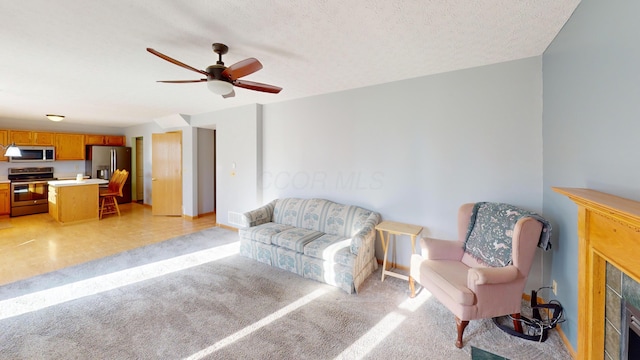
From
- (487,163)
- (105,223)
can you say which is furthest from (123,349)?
(105,223)

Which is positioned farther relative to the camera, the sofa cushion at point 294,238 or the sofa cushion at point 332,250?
the sofa cushion at point 294,238

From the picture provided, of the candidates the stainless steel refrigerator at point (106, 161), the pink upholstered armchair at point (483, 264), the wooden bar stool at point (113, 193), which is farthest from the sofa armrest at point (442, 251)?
the stainless steel refrigerator at point (106, 161)

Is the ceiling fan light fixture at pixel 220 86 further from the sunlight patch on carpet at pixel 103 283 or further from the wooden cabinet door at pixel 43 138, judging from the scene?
the wooden cabinet door at pixel 43 138

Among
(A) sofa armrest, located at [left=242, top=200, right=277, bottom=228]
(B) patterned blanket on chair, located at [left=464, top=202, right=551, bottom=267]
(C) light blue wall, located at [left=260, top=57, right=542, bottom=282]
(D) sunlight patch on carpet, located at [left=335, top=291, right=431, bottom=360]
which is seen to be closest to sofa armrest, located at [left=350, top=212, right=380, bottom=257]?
(C) light blue wall, located at [left=260, top=57, right=542, bottom=282]

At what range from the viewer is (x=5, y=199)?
577 cm

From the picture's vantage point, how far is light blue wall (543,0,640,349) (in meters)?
1.30

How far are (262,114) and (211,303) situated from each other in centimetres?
316

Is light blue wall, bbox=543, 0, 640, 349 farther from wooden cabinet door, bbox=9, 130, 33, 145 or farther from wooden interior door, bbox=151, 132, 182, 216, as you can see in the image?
wooden cabinet door, bbox=9, 130, 33, 145

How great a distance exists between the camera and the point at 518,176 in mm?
2574

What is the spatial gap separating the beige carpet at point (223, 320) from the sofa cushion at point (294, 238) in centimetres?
35

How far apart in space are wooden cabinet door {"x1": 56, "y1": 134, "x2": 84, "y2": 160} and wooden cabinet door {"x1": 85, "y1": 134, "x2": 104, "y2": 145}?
0.12 metres

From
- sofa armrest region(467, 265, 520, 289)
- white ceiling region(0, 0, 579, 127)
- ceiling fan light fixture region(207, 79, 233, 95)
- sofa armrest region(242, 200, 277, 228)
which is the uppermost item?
white ceiling region(0, 0, 579, 127)

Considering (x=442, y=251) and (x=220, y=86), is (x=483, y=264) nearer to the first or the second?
(x=442, y=251)

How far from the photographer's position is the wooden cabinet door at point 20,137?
5.86m
